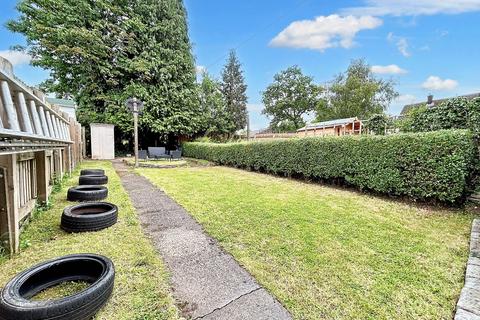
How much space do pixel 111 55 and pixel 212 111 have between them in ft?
26.9

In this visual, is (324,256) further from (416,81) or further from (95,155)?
(416,81)

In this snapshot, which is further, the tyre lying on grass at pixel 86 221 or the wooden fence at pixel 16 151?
the tyre lying on grass at pixel 86 221

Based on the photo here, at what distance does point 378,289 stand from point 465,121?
510cm

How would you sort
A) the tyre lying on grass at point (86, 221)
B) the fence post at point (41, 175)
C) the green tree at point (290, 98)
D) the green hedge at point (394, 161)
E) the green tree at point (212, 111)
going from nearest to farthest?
the tyre lying on grass at point (86, 221) → the fence post at point (41, 175) → the green hedge at point (394, 161) → the green tree at point (212, 111) → the green tree at point (290, 98)

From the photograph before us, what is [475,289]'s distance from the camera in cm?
190

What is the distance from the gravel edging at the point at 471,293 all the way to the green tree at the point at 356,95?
30.2 m

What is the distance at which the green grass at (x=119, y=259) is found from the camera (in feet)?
5.64

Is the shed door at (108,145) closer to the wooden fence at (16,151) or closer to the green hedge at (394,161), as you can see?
the green hedge at (394,161)

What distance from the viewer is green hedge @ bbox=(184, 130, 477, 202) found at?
4098 mm

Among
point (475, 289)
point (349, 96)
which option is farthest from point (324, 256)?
point (349, 96)

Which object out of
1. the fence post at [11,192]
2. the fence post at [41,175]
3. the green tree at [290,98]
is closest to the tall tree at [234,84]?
the green tree at [290,98]

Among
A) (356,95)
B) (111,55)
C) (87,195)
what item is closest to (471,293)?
(87,195)

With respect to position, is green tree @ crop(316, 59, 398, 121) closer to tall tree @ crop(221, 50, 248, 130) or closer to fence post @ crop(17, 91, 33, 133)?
tall tree @ crop(221, 50, 248, 130)

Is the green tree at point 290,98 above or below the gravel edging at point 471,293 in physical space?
above
